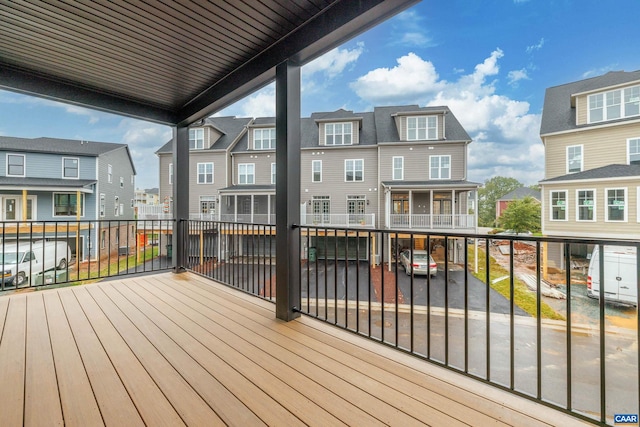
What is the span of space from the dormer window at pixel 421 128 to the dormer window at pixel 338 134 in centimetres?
245

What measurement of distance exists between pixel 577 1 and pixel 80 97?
6872 millimetres

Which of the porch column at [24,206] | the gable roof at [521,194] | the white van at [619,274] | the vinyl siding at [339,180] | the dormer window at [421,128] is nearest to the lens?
the white van at [619,274]

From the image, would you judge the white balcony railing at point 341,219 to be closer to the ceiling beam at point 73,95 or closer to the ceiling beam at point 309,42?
the ceiling beam at point 73,95

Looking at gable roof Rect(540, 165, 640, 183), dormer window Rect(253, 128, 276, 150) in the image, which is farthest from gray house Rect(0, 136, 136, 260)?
gable roof Rect(540, 165, 640, 183)

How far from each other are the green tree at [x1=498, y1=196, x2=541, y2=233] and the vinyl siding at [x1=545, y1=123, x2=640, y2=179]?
0.83 m

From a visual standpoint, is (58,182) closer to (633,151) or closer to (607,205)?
(607,205)

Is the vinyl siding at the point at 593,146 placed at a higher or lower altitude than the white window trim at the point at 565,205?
higher

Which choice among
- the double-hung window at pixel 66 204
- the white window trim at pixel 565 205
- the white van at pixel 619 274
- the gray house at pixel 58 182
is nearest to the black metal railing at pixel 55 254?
the gray house at pixel 58 182

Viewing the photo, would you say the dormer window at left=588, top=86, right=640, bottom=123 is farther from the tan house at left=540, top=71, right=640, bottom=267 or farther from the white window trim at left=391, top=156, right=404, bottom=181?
the white window trim at left=391, top=156, right=404, bottom=181

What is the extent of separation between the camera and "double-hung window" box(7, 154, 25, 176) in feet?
29.5

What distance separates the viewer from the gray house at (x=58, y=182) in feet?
28.3

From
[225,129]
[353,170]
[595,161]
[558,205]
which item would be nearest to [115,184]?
[225,129]

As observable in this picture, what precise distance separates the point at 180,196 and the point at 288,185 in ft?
8.12

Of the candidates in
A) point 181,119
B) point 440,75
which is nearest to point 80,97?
point 181,119
